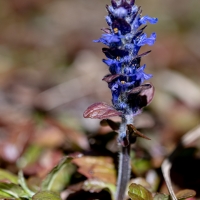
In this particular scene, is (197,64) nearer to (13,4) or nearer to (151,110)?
(151,110)

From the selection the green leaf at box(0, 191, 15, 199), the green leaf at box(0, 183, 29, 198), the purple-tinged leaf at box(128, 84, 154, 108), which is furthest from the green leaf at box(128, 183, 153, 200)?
the green leaf at box(0, 191, 15, 199)

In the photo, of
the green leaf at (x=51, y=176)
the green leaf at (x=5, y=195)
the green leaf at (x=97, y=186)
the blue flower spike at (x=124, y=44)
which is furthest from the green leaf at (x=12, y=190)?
the blue flower spike at (x=124, y=44)

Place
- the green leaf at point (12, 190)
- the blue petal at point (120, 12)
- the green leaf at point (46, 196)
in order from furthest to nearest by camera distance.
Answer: the green leaf at point (12, 190), the green leaf at point (46, 196), the blue petal at point (120, 12)

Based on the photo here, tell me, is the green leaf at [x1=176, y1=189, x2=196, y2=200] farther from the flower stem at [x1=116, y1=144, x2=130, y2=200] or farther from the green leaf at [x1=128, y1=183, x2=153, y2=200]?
the flower stem at [x1=116, y1=144, x2=130, y2=200]

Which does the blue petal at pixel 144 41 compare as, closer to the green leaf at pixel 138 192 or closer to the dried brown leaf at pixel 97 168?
the green leaf at pixel 138 192

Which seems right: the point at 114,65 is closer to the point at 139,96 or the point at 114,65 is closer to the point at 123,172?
the point at 139,96

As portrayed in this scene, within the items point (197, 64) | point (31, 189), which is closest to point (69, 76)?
point (197, 64)

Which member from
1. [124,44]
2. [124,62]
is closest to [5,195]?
[124,62]
